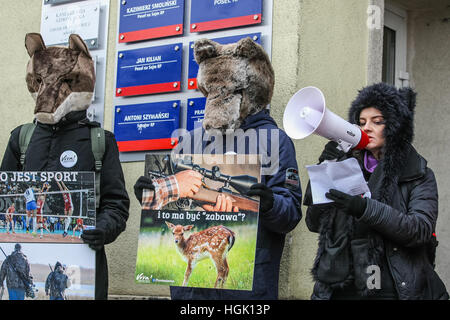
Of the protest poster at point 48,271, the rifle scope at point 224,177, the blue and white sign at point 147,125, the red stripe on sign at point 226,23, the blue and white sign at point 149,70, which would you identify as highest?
the red stripe on sign at point 226,23

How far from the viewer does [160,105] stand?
5656 millimetres

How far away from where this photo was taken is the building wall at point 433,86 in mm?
5945

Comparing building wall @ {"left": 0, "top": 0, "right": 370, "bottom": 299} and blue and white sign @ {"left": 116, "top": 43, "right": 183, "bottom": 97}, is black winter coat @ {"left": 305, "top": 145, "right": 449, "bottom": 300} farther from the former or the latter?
blue and white sign @ {"left": 116, "top": 43, "right": 183, "bottom": 97}

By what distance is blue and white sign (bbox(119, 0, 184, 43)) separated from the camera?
225 inches

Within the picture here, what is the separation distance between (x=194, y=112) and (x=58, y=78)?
121 centimetres

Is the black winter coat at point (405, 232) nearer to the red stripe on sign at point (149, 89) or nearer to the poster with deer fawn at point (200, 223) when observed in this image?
the poster with deer fawn at point (200, 223)

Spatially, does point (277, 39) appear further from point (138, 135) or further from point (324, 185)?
point (324, 185)

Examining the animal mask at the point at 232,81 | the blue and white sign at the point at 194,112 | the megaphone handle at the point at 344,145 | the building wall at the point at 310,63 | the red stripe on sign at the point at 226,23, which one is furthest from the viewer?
the blue and white sign at the point at 194,112

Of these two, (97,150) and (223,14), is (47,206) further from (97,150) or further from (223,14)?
(223,14)

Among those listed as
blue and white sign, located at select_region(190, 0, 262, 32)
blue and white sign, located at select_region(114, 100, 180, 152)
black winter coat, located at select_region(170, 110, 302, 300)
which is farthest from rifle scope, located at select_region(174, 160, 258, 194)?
blue and white sign, located at select_region(190, 0, 262, 32)

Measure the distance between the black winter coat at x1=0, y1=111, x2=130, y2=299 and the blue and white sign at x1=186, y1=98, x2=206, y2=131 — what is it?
1009 millimetres

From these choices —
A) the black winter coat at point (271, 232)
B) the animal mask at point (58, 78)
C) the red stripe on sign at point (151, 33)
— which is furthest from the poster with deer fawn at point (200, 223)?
the red stripe on sign at point (151, 33)

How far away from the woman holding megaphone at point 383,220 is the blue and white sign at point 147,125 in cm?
183

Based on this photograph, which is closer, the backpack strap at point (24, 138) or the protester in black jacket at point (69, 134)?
the protester in black jacket at point (69, 134)
